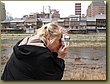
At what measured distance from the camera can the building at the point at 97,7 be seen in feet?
8.85

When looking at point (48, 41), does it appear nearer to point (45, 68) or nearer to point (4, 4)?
point (45, 68)

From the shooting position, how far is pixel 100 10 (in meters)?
2.74

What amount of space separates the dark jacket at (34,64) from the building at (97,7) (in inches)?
57.5

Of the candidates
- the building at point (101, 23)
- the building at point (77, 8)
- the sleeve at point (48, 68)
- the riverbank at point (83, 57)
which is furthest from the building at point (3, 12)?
the sleeve at point (48, 68)

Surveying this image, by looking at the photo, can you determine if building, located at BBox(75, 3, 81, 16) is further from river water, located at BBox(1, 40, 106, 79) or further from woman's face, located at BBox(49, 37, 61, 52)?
woman's face, located at BBox(49, 37, 61, 52)

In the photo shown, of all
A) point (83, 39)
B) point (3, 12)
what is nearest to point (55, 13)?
point (83, 39)

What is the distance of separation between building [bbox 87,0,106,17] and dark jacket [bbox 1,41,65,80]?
1.46 metres

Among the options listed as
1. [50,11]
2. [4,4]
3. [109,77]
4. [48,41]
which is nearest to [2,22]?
[4,4]

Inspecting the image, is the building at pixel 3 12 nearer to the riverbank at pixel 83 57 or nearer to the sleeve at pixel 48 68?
the riverbank at pixel 83 57

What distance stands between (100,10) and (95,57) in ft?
1.57

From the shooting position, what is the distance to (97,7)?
2736 millimetres

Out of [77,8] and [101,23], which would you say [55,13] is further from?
[101,23]

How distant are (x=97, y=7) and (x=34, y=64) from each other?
5.18 feet

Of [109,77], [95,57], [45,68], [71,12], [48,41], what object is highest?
[71,12]
